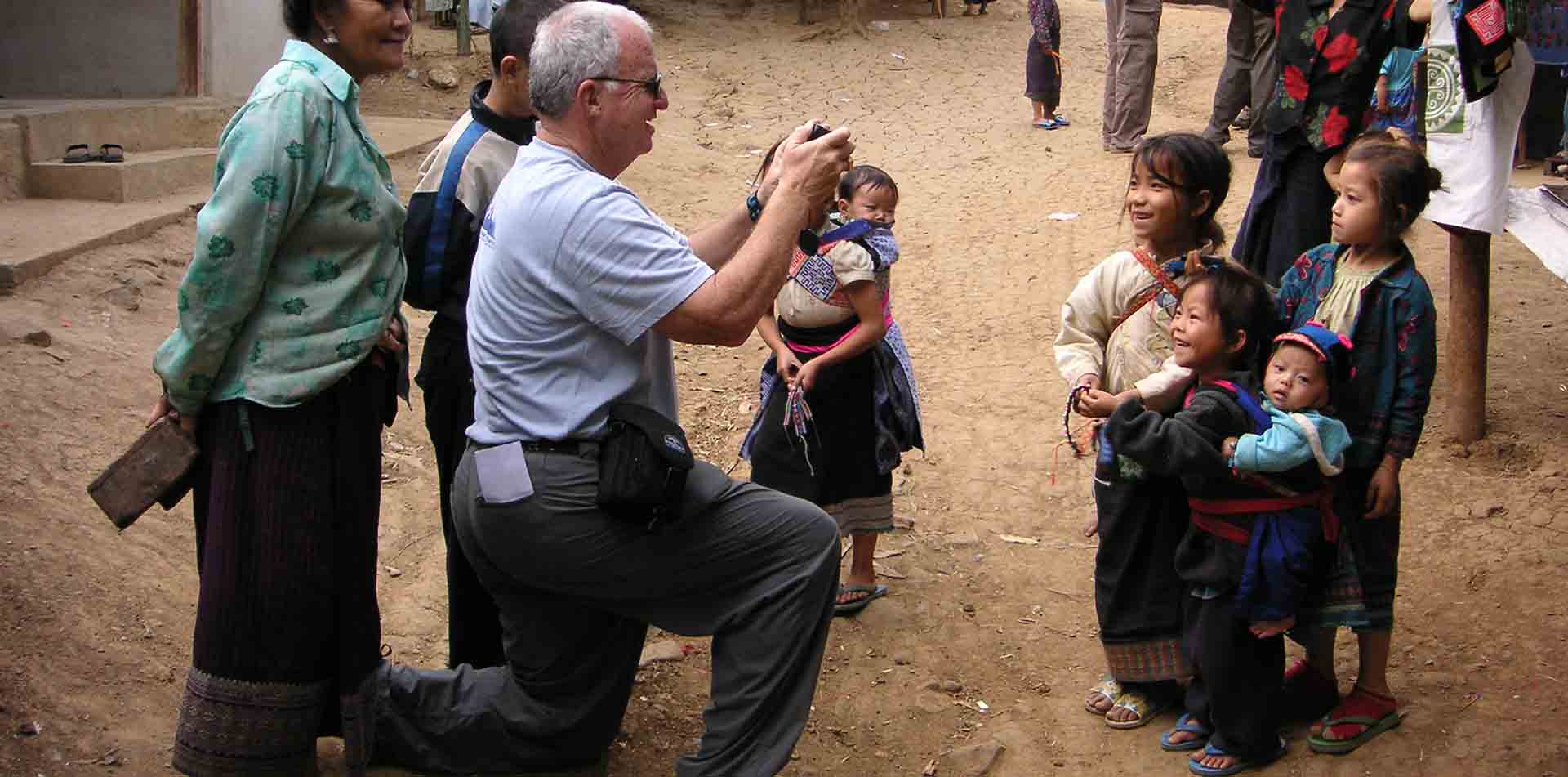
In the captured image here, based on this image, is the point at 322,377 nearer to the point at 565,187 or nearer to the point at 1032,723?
the point at 565,187

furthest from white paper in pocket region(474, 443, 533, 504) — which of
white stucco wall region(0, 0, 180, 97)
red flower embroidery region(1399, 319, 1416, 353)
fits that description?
white stucco wall region(0, 0, 180, 97)

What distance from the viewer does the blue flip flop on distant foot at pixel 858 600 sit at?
14.9ft

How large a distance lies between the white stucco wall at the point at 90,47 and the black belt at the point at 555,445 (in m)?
6.48

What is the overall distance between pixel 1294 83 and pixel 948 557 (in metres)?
2.09

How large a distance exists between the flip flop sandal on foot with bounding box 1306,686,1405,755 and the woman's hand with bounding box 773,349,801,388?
1.74 metres

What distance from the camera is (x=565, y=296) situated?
2.73 meters

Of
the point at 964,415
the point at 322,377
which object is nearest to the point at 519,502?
the point at 322,377

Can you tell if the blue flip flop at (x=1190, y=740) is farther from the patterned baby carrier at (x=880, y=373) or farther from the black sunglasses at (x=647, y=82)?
the black sunglasses at (x=647, y=82)

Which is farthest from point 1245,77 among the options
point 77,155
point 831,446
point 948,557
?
point 77,155

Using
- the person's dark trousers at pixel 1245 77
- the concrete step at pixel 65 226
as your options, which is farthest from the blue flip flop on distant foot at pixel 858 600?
the person's dark trousers at pixel 1245 77

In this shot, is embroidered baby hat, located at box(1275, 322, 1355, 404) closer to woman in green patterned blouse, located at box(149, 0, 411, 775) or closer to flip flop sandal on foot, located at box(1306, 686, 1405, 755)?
flip flop sandal on foot, located at box(1306, 686, 1405, 755)

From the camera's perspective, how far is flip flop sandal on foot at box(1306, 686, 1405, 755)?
3479 millimetres

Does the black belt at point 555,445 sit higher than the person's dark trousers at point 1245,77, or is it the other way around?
the person's dark trousers at point 1245,77

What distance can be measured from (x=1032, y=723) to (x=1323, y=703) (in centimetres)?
77
